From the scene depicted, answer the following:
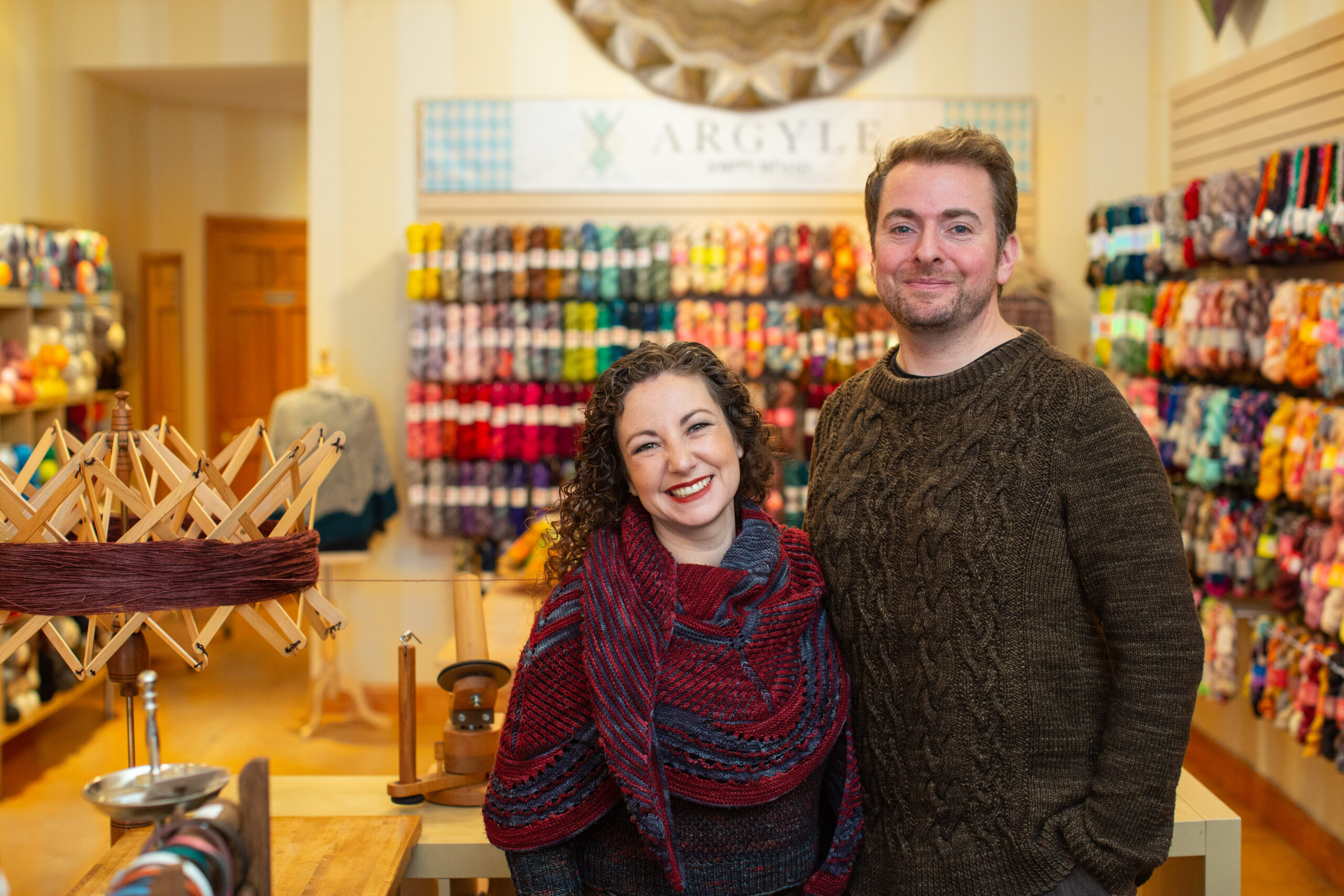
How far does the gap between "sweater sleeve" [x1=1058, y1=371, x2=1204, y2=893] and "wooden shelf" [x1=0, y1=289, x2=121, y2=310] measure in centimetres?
428

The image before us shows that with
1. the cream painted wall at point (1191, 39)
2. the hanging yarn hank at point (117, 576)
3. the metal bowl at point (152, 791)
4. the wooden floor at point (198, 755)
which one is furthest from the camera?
the cream painted wall at point (1191, 39)

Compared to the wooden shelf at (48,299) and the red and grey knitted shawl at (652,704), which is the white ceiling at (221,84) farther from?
the red and grey knitted shawl at (652,704)

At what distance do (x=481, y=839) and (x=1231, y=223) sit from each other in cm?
306

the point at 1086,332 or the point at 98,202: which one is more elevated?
the point at 98,202

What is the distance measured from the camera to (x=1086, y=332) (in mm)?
5305

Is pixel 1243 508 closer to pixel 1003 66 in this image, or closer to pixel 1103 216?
pixel 1103 216

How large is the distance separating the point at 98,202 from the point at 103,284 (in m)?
1.59

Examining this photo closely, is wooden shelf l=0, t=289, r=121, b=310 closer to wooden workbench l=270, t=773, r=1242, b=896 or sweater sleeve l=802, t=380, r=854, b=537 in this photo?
wooden workbench l=270, t=773, r=1242, b=896

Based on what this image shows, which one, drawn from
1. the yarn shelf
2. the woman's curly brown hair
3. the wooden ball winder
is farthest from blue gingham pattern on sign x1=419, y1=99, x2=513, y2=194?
the woman's curly brown hair

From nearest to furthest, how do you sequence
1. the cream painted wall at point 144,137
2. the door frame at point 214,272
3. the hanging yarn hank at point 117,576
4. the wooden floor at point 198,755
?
the hanging yarn hank at point 117,576 < the wooden floor at point 198,755 < the cream painted wall at point 144,137 < the door frame at point 214,272

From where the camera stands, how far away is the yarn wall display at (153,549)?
4.98 ft

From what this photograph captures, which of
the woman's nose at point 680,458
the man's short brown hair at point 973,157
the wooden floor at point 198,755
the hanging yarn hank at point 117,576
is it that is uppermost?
the man's short brown hair at point 973,157

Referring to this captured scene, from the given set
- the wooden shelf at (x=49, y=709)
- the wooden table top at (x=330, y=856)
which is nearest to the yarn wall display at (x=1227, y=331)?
the wooden table top at (x=330, y=856)

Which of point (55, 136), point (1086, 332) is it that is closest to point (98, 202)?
point (55, 136)
